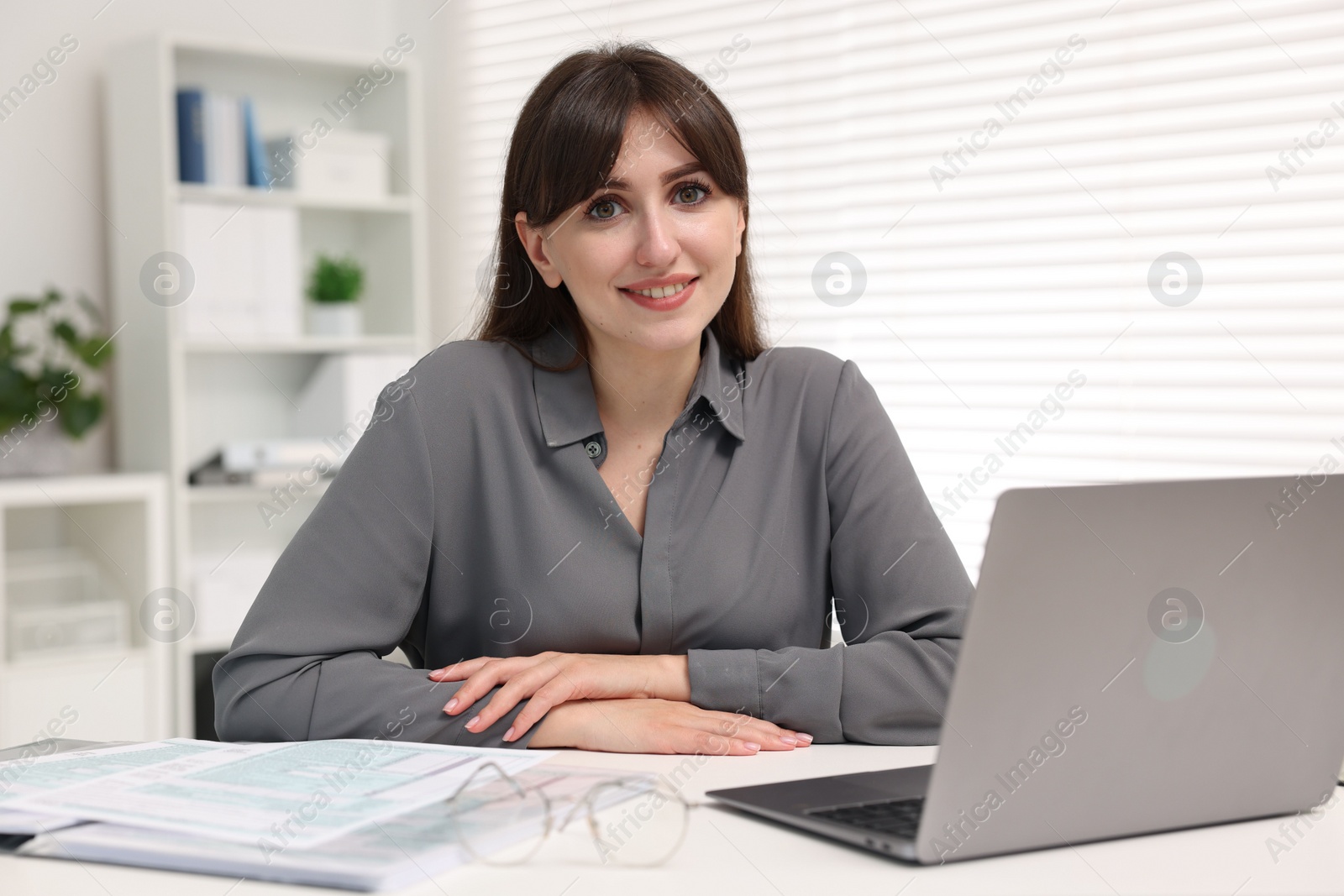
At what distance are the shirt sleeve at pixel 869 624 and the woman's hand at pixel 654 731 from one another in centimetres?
5

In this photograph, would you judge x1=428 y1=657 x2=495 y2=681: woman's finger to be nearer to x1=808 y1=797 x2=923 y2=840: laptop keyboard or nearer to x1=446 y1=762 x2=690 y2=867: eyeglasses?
x1=446 y1=762 x2=690 y2=867: eyeglasses

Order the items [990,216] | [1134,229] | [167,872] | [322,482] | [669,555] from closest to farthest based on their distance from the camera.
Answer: [167,872], [669,555], [1134,229], [990,216], [322,482]

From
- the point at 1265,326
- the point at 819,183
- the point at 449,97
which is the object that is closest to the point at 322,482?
the point at 449,97

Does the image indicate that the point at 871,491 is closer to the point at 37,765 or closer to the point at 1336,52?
the point at 37,765

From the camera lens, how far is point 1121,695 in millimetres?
806

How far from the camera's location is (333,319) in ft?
11.5

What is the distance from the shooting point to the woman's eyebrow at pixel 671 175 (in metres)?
1.50

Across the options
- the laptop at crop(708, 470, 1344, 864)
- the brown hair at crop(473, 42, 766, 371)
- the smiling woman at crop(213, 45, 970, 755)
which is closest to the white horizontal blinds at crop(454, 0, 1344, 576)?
the smiling woman at crop(213, 45, 970, 755)

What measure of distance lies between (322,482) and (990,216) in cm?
189

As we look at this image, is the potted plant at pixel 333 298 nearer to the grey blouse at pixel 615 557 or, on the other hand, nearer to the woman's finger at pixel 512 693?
the grey blouse at pixel 615 557

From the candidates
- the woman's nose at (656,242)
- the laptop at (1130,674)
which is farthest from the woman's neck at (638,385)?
the laptop at (1130,674)

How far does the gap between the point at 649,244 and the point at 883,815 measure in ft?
2.71

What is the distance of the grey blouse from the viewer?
130 centimetres

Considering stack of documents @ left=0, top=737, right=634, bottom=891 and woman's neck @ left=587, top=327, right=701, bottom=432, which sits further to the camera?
woman's neck @ left=587, top=327, right=701, bottom=432
